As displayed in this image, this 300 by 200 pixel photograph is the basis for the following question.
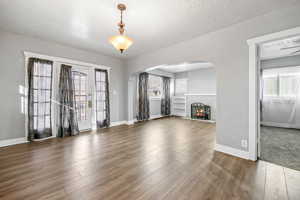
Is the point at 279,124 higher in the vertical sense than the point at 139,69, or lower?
lower

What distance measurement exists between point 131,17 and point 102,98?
3.33 meters

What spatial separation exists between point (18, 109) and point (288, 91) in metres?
8.77

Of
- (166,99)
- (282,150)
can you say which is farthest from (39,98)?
(282,150)

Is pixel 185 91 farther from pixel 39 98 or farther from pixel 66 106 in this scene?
pixel 39 98

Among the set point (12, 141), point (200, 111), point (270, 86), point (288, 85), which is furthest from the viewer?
point (200, 111)

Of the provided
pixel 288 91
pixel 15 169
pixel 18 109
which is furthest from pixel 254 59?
pixel 18 109

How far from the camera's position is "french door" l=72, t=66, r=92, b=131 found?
4.50 meters

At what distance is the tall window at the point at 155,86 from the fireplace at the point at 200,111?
2.08 meters

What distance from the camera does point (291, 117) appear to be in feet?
15.9

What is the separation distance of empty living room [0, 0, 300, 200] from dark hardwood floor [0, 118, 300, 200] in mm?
18

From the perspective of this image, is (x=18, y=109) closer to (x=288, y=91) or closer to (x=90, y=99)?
(x=90, y=99)

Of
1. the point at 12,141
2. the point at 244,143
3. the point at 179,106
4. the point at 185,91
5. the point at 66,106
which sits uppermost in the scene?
the point at 185,91

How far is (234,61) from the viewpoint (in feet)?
9.02

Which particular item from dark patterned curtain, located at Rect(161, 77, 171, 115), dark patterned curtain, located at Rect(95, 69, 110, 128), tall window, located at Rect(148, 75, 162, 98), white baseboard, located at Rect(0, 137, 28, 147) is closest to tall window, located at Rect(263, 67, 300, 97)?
dark patterned curtain, located at Rect(161, 77, 171, 115)
